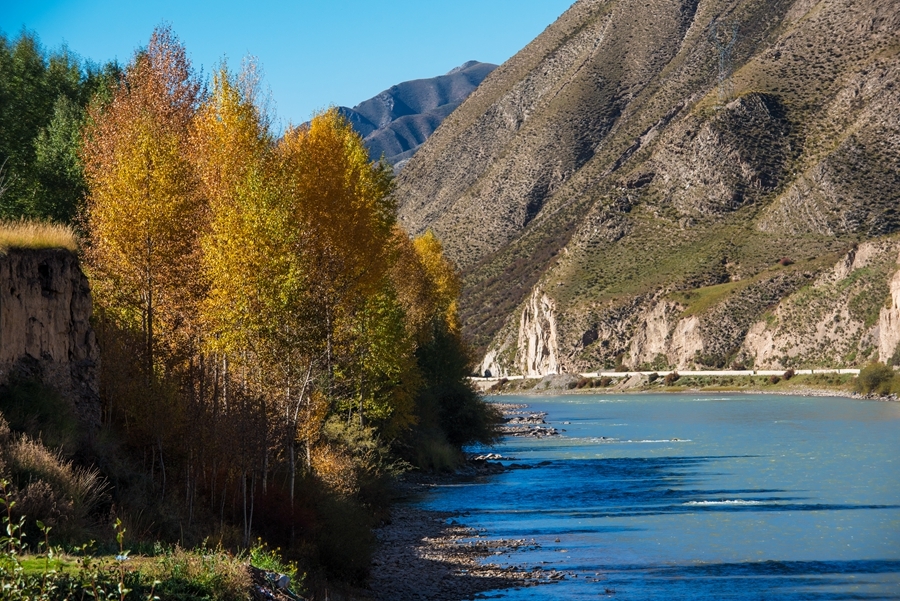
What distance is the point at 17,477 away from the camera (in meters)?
16.4

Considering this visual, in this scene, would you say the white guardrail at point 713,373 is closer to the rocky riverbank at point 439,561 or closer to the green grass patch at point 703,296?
the green grass patch at point 703,296

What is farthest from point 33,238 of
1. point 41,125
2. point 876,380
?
point 876,380

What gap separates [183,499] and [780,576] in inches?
591

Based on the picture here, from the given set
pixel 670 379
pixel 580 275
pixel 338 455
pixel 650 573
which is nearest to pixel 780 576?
pixel 650 573

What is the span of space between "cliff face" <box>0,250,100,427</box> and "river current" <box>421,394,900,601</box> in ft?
34.2

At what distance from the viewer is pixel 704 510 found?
126 ft

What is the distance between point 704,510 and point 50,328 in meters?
24.7

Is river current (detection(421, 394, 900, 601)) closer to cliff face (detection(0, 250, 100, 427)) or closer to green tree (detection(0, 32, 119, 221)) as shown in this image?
cliff face (detection(0, 250, 100, 427))

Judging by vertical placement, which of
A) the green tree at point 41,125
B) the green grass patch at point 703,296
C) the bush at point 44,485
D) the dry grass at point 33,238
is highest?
the green tree at point 41,125

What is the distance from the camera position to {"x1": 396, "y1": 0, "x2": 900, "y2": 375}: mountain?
421 feet

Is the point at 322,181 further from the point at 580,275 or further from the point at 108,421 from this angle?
the point at 580,275

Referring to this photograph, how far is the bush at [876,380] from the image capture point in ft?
355

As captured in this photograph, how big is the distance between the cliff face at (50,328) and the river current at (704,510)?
411 inches

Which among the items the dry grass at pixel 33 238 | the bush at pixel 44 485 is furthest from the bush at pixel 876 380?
the bush at pixel 44 485
